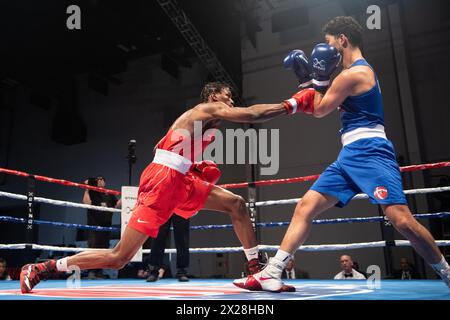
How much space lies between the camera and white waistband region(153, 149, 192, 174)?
2270 millimetres

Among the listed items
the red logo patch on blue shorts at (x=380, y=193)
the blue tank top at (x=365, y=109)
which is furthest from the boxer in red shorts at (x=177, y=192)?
the red logo patch on blue shorts at (x=380, y=193)

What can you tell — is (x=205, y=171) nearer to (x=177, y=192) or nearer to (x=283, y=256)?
(x=177, y=192)

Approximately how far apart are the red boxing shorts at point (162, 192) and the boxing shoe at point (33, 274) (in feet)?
1.68

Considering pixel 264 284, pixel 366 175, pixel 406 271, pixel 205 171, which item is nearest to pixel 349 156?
pixel 366 175

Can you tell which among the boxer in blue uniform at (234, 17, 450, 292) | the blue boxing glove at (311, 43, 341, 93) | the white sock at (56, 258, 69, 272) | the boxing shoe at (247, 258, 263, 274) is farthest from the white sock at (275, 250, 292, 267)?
the white sock at (56, 258, 69, 272)

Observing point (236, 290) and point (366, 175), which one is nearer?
point (366, 175)

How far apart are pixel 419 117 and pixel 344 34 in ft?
18.2

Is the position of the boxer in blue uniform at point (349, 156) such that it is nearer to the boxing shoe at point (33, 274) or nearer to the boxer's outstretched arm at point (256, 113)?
the boxer's outstretched arm at point (256, 113)

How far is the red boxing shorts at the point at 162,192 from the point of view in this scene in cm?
213

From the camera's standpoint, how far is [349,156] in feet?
6.66

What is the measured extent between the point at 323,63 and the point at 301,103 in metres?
0.23

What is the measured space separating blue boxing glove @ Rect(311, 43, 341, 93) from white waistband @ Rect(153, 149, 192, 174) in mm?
815

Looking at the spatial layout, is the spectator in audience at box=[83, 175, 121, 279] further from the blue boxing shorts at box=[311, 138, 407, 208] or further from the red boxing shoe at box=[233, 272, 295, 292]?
the blue boxing shorts at box=[311, 138, 407, 208]
